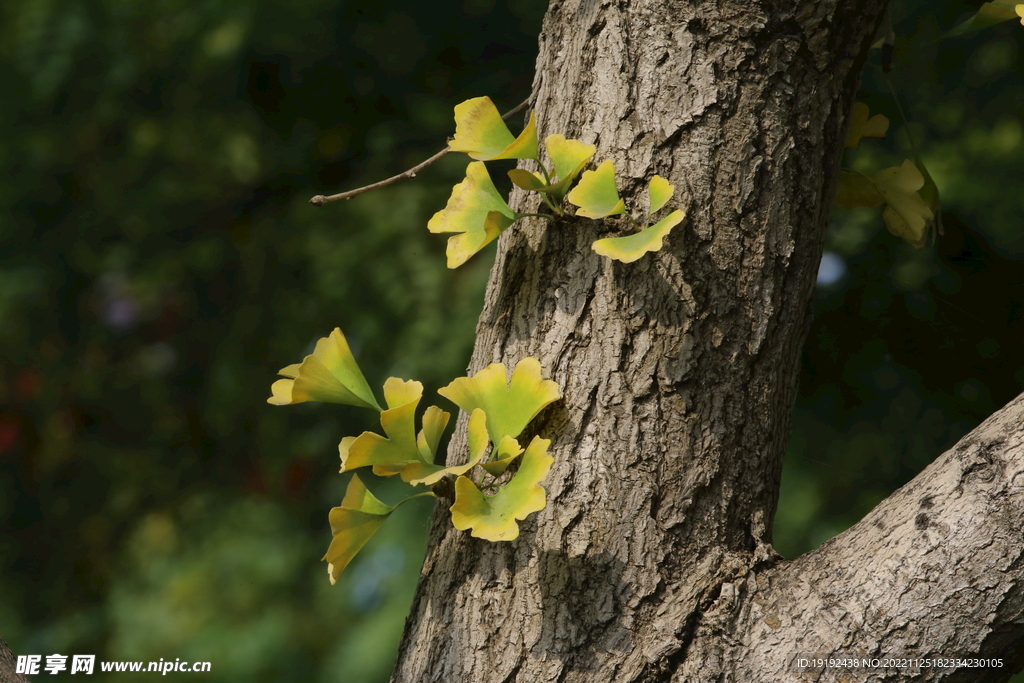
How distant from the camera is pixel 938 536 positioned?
1.49 ft

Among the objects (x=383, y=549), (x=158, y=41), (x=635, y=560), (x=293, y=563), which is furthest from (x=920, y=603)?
(x=158, y=41)

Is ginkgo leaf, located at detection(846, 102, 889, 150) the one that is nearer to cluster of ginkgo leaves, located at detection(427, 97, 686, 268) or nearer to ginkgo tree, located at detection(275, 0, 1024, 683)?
ginkgo tree, located at detection(275, 0, 1024, 683)

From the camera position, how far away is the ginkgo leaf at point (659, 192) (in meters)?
0.45

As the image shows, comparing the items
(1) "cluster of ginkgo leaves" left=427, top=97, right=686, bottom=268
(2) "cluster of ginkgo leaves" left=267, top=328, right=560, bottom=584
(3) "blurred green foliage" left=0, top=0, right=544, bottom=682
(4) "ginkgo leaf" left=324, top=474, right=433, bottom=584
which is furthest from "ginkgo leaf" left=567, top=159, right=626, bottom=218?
(3) "blurred green foliage" left=0, top=0, right=544, bottom=682

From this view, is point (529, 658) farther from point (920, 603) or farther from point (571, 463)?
point (920, 603)

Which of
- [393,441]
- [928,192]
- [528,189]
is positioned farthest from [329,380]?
[928,192]

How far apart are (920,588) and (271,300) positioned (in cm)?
93

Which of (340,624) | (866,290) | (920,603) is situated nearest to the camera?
(920,603)

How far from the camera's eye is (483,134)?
499 mm

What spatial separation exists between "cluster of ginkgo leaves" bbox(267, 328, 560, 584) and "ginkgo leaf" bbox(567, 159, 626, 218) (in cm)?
11

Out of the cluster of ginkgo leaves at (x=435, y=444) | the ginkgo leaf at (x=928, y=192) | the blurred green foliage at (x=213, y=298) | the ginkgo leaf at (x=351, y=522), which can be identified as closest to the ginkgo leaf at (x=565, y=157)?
the cluster of ginkgo leaves at (x=435, y=444)

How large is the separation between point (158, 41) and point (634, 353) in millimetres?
980

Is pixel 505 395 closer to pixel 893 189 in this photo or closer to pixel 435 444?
pixel 435 444

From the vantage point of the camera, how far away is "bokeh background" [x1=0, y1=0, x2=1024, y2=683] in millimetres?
851
